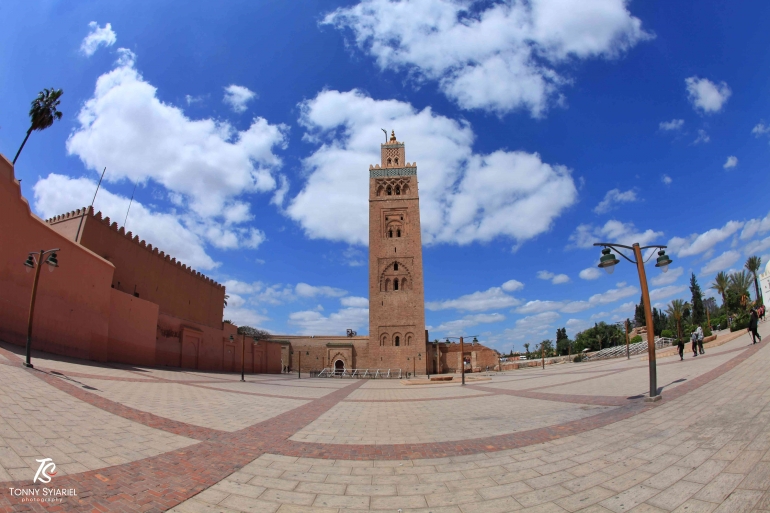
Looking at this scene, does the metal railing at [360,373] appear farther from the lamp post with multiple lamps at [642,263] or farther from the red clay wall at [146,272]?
the lamp post with multiple lamps at [642,263]

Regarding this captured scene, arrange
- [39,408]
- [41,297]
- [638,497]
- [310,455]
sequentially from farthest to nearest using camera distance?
1. [41,297]
2. [39,408]
3. [310,455]
4. [638,497]

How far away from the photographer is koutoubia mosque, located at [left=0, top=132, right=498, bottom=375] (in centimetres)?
1323

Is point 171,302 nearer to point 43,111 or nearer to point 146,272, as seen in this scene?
point 146,272

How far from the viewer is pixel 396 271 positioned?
137 feet

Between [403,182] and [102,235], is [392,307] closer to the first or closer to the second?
[403,182]

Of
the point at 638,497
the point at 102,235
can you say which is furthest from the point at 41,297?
the point at 638,497

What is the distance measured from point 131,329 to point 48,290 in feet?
16.5

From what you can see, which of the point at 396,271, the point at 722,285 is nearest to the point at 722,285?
the point at 722,285

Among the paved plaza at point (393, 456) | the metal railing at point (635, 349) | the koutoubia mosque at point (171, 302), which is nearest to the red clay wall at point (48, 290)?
the koutoubia mosque at point (171, 302)

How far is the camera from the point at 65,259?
14484 millimetres

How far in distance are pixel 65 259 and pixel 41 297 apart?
184cm

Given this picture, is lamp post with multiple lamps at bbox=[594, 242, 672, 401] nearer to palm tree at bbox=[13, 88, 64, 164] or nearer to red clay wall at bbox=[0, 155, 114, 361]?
red clay wall at bbox=[0, 155, 114, 361]

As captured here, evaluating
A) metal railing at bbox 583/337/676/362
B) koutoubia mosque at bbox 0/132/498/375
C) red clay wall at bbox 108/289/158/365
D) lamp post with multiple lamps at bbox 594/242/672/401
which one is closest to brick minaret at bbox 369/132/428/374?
koutoubia mosque at bbox 0/132/498/375

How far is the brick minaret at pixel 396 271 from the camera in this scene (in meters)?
38.9
